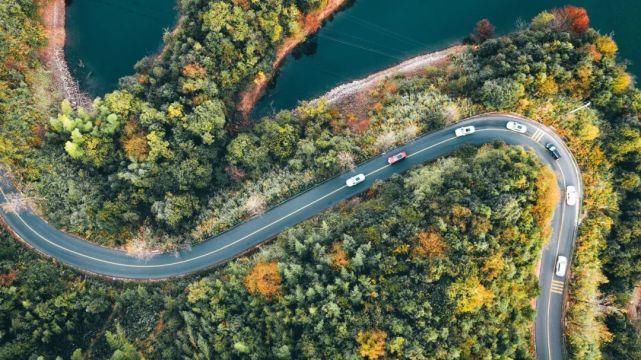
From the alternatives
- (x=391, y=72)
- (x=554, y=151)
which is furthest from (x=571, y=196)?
(x=391, y=72)

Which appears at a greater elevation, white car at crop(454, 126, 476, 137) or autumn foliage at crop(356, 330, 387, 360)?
white car at crop(454, 126, 476, 137)

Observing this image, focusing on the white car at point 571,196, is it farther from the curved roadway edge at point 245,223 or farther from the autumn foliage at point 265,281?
the autumn foliage at point 265,281

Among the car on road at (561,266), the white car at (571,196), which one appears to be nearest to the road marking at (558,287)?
the car on road at (561,266)

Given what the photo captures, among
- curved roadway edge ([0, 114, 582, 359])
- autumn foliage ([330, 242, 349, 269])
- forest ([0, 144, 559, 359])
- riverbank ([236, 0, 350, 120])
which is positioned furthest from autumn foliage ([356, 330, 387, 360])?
riverbank ([236, 0, 350, 120])

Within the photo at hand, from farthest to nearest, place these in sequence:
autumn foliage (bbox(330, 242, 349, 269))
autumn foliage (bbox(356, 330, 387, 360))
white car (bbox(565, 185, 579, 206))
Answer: white car (bbox(565, 185, 579, 206)), autumn foliage (bbox(330, 242, 349, 269)), autumn foliage (bbox(356, 330, 387, 360))

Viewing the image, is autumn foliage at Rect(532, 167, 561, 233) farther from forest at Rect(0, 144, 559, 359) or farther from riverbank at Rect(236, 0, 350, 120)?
riverbank at Rect(236, 0, 350, 120)
